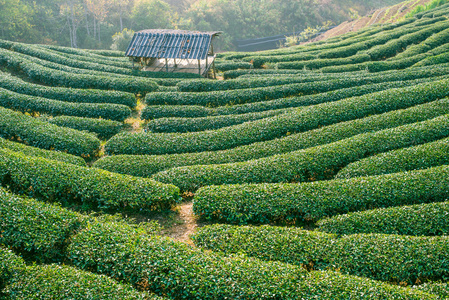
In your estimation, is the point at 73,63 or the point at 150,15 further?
the point at 150,15

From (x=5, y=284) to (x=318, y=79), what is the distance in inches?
1010

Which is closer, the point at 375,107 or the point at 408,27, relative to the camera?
the point at 375,107

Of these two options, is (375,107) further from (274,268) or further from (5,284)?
(5,284)

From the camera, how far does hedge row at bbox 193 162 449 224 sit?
13117 mm

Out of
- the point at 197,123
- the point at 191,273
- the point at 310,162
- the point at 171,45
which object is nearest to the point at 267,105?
the point at 197,123

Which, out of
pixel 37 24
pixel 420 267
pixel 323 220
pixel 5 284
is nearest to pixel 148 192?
pixel 5 284

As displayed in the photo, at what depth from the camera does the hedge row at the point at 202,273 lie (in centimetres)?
939

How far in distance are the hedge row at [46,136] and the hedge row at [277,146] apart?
6.36ft

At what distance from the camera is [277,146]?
59.0ft

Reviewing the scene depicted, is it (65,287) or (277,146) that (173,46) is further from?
(65,287)

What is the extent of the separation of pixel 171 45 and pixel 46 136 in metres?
16.1

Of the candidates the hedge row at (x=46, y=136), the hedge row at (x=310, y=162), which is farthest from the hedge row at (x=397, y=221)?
the hedge row at (x=46, y=136)

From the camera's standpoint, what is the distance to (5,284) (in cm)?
940

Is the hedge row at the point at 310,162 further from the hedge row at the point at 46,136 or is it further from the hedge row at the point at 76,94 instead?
the hedge row at the point at 76,94
